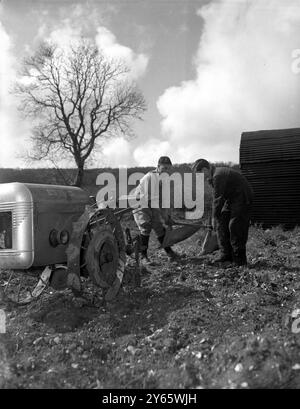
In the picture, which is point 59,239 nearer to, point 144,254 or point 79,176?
point 144,254

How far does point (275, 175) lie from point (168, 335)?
958cm

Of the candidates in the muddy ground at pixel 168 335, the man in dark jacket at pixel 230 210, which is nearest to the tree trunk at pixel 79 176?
the man in dark jacket at pixel 230 210

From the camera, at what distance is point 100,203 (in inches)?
219

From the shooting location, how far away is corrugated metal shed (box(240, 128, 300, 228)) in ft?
42.0

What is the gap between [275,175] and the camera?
1313 centimetres

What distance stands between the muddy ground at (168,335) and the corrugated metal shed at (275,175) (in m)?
6.57

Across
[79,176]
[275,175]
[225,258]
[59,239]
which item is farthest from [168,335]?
[79,176]

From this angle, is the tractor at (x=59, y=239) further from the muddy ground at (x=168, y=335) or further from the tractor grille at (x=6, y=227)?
the muddy ground at (x=168, y=335)

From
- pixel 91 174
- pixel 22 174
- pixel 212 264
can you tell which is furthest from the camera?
pixel 91 174
